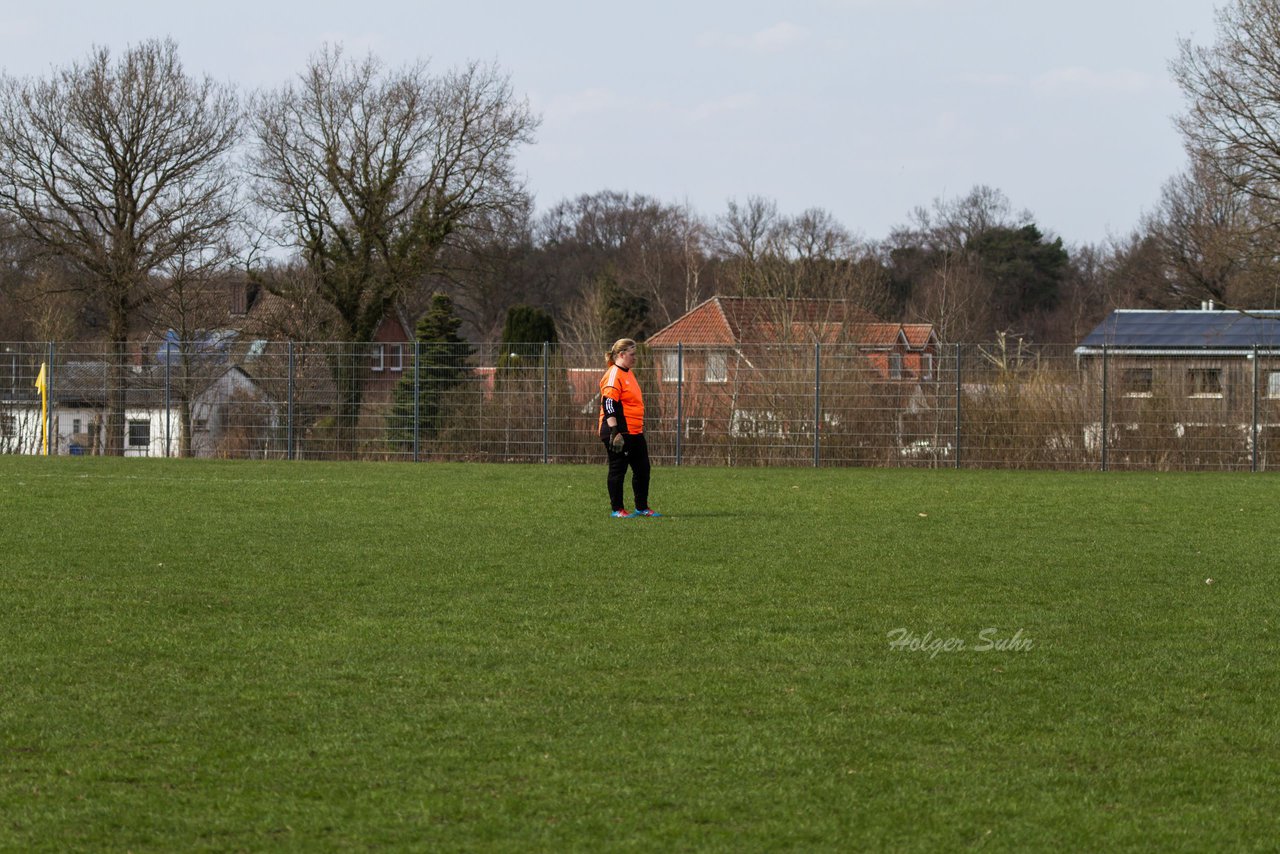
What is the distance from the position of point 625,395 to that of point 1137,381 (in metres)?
14.4

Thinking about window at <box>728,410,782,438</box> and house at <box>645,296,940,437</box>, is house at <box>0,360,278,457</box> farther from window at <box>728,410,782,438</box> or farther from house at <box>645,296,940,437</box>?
window at <box>728,410,782,438</box>

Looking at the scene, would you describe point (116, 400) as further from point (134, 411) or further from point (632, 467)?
point (632, 467)

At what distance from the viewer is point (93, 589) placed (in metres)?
8.64

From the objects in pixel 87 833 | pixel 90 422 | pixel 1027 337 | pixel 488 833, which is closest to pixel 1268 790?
pixel 488 833

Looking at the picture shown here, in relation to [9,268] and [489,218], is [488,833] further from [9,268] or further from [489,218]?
[9,268]

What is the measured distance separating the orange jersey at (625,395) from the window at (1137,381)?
556 inches

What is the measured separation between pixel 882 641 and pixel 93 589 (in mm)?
4799

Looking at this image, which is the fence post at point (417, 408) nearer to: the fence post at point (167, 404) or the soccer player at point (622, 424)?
the fence post at point (167, 404)

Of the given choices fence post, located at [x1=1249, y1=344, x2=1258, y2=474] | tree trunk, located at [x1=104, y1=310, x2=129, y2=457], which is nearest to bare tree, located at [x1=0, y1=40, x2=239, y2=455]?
tree trunk, located at [x1=104, y1=310, x2=129, y2=457]

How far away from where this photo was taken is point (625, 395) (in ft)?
44.8

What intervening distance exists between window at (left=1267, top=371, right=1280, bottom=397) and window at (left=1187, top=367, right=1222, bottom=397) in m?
0.82

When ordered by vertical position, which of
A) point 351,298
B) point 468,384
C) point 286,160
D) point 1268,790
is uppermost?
point 286,160

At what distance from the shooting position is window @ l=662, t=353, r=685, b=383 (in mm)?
26234

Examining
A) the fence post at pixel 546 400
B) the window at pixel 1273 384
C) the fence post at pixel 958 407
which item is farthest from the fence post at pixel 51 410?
the window at pixel 1273 384
